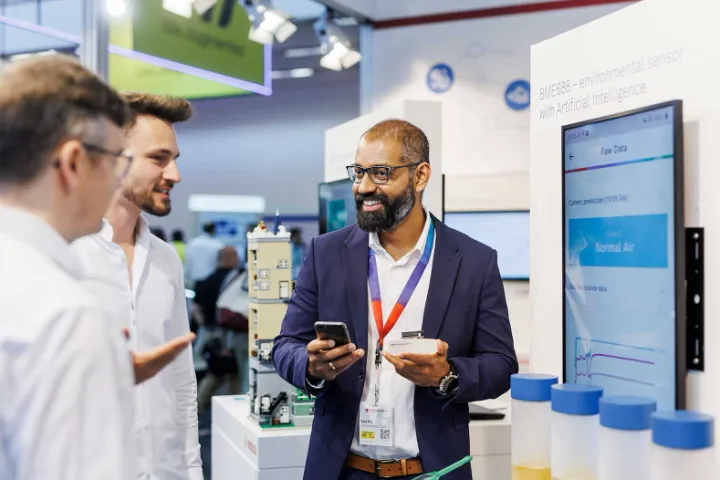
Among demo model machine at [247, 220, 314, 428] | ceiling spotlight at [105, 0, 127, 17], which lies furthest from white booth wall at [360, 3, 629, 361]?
demo model machine at [247, 220, 314, 428]

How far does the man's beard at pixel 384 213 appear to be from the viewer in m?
2.66

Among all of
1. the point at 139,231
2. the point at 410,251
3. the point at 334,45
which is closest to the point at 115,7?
the point at 334,45

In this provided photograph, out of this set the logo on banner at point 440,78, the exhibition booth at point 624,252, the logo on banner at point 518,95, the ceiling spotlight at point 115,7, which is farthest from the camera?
the logo on banner at point 440,78

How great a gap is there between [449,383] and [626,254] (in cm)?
71

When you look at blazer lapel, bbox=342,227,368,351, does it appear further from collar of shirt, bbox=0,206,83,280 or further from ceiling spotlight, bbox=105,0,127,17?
ceiling spotlight, bbox=105,0,127,17

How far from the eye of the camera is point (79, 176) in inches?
44.6

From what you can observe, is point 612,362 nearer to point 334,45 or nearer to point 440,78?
point 334,45

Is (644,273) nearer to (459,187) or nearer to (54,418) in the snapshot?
(54,418)

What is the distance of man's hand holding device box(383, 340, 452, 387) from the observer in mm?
2311

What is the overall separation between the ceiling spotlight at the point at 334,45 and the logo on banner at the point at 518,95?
54.2 inches

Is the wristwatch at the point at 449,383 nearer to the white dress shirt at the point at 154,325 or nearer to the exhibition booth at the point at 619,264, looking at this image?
the exhibition booth at the point at 619,264

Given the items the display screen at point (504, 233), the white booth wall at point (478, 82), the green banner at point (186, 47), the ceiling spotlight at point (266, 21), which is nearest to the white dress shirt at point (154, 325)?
the green banner at point (186, 47)

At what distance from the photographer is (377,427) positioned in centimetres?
249

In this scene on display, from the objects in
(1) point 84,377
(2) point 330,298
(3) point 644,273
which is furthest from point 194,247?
(1) point 84,377
